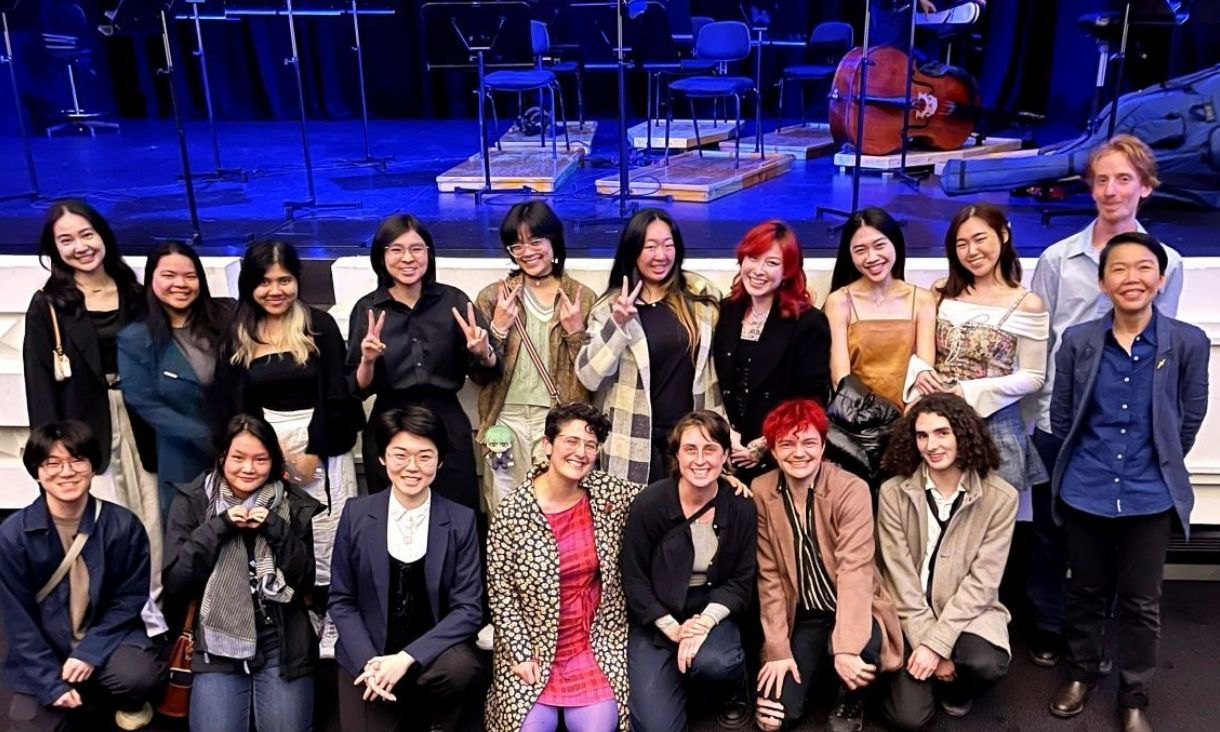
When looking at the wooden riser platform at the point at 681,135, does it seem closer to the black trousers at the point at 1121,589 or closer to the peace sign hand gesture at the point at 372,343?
the peace sign hand gesture at the point at 372,343

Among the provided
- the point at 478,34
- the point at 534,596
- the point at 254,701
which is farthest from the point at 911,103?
the point at 254,701

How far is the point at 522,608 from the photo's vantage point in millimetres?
2719

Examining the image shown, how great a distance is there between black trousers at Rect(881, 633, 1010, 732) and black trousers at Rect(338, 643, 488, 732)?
3.72ft

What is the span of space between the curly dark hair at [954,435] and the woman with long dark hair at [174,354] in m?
1.95

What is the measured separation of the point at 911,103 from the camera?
5.70 meters

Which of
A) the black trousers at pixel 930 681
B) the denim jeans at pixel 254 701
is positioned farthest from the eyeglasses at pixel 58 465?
the black trousers at pixel 930 681

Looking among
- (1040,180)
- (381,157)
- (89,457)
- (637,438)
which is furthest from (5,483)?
(1040,180)

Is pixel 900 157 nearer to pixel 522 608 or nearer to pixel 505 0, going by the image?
pixel 505 0

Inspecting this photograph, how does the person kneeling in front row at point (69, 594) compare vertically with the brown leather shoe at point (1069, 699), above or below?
above

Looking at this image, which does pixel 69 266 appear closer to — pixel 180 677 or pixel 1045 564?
pixel 180 677

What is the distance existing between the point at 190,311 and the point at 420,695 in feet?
4.28

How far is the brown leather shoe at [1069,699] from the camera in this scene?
285 centimetres

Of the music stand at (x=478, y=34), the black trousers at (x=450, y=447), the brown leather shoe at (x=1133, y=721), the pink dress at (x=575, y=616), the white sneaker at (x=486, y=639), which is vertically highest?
the music stand at (x=478, y=34)

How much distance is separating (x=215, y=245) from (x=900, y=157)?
359 cm
